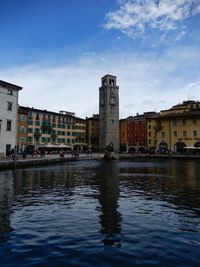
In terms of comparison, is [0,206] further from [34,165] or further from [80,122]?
[80,122]

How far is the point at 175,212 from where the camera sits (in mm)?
12859

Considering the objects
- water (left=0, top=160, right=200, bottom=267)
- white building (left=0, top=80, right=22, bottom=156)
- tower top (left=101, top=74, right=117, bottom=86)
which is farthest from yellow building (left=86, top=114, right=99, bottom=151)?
water (left=0, top=160, right=200, bottom=267)

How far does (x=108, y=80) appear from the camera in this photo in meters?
115

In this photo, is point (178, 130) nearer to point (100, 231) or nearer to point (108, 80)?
point (108, 80)

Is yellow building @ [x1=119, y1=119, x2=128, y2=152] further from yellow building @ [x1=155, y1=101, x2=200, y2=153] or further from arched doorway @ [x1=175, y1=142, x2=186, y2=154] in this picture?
arched doorway @ [x1=175, y1=142, x2=186, y2=154]

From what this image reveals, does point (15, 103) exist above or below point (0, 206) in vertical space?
above

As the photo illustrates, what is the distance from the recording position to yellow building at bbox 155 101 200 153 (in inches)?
3201

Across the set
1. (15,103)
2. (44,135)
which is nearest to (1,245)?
(15,103)

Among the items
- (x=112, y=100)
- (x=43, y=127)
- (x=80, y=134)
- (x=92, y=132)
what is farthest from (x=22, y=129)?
(x=112, y=100)

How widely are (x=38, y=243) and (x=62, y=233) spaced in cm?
120

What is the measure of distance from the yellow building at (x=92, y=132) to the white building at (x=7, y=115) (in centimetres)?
6644

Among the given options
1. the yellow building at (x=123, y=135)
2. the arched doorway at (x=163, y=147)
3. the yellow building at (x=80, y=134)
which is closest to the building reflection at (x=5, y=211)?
the arched doorway at (x=163, y=147)

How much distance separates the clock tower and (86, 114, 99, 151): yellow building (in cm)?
758

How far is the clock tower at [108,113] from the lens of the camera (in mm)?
111875
